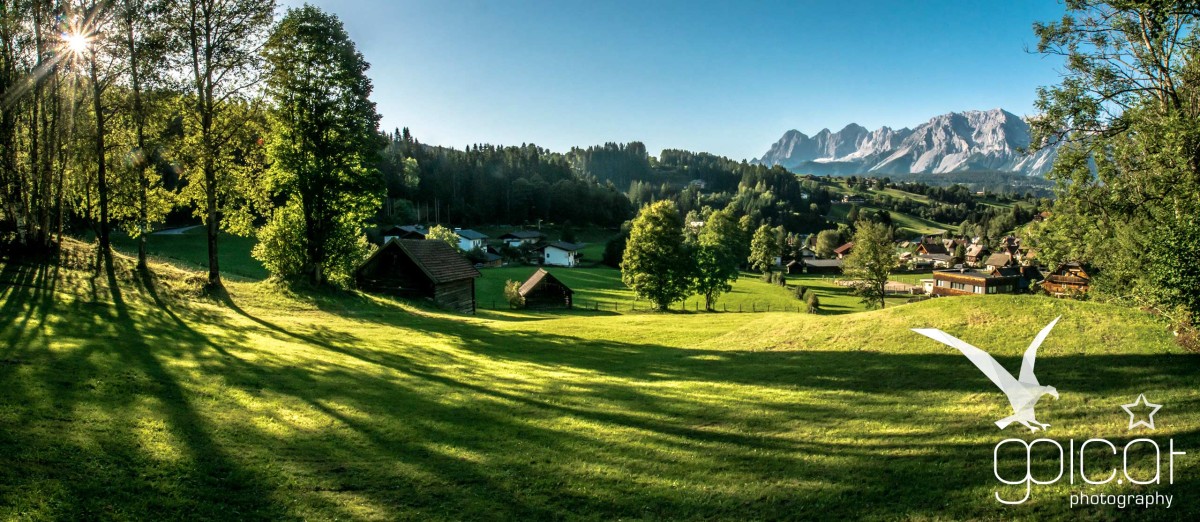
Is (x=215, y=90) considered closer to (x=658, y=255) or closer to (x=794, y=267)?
(x=658, y=255)

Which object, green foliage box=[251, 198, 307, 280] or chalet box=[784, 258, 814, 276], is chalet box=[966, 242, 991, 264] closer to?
chalet box=[784, 258, 814, 276]

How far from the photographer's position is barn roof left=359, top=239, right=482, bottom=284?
3233 centimetres

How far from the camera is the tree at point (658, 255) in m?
47.9

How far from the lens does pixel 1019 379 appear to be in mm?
12078

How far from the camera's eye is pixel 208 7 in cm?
2127

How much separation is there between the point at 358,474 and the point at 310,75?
23.3 m

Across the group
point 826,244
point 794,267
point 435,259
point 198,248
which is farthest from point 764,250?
point 198,248

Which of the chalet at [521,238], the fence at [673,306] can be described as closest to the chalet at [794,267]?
the fence at [673,306]

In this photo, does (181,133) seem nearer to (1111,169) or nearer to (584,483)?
(584,483)

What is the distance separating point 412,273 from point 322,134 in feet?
32.6

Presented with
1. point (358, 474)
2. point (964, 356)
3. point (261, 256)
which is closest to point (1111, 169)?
point (964, 356)

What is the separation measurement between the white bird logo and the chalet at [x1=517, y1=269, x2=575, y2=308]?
141ft

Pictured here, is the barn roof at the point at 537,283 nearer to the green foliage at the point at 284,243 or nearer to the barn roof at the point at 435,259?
the barn roof at the point at 435,259

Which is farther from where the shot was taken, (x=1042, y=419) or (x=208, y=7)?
(x=208, y=7)
